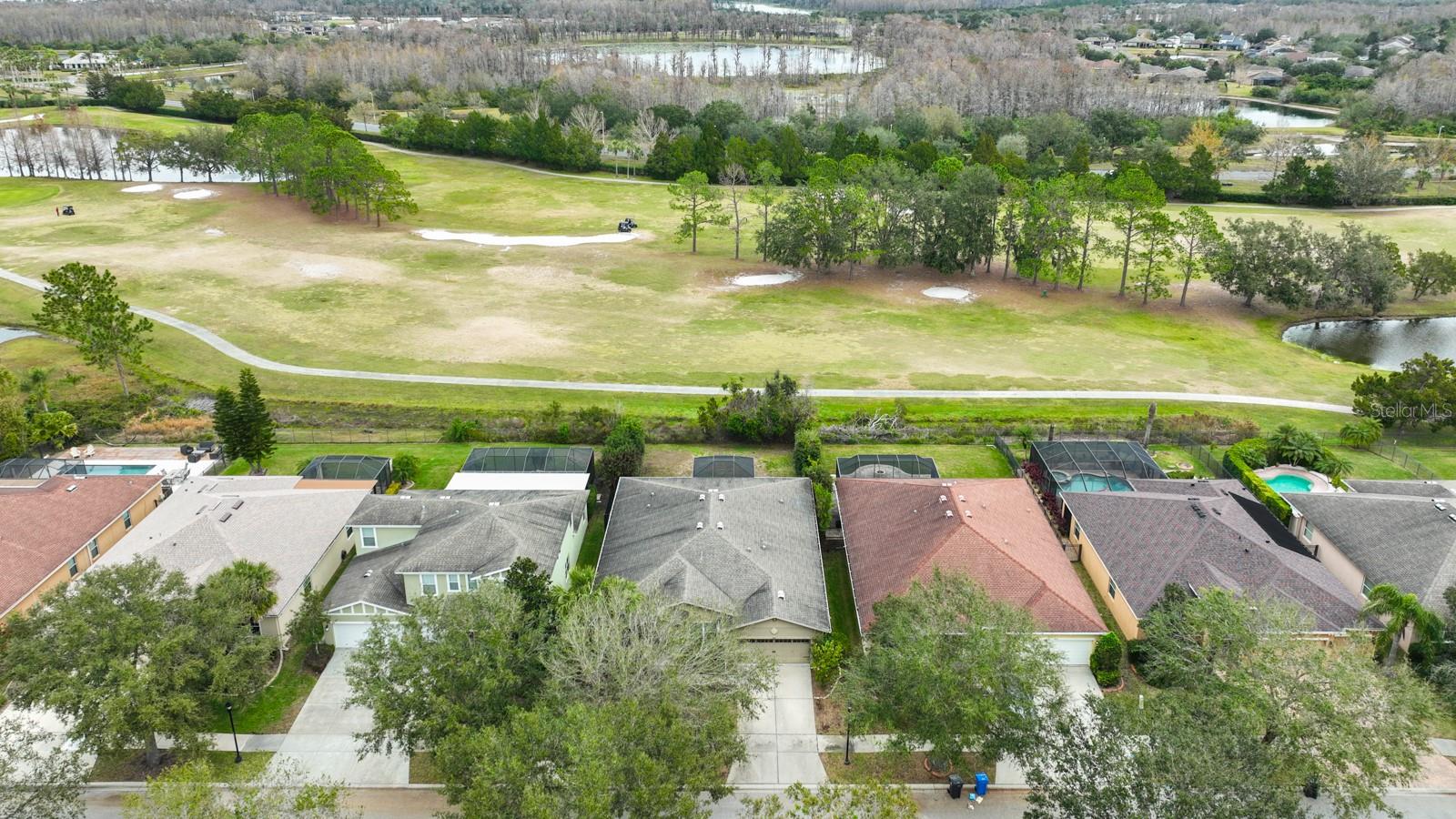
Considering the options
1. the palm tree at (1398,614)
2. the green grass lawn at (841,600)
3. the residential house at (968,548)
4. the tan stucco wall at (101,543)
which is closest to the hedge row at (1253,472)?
the palm tree at (1398,614)

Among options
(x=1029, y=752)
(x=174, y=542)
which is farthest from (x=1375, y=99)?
(x=174, y=542)

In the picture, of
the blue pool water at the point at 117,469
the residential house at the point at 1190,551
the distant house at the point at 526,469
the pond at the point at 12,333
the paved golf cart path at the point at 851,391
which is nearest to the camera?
the residential house at the point at 1190,551

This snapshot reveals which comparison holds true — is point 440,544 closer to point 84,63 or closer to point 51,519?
point 51,519

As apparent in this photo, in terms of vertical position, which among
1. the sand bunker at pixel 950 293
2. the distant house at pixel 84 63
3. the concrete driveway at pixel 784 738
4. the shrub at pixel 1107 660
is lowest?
the concrete driveway at pixel 784 738

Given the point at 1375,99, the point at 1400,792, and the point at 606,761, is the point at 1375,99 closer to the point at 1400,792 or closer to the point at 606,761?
the point at 1400,792

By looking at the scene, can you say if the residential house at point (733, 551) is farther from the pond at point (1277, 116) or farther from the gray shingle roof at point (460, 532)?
the pond at point (1277, 116)

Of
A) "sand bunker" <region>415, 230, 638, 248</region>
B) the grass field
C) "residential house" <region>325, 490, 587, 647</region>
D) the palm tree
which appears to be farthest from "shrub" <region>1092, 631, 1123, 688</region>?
"sand bunker" <region>415, 230, 638, 248</region>

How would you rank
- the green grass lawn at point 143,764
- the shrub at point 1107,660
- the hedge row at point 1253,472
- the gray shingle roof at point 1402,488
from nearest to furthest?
the green grass lawn at point 143,764 < the shrub at point 1107,660 < the gray shingle roof at point 1402,488 < the hedge row at point 1253,472

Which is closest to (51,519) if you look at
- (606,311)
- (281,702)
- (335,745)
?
(281,702)
